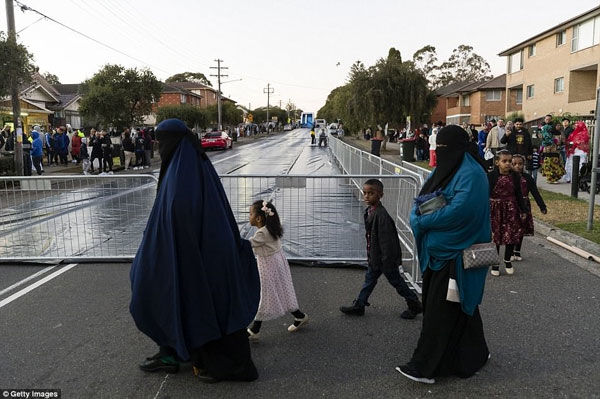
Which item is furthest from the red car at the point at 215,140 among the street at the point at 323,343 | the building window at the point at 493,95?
the street at the point at 323,343

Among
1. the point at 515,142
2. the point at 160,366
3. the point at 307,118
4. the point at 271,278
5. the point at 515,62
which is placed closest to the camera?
the point at 160,366

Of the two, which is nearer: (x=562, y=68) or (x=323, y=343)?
(x=323, y=343)

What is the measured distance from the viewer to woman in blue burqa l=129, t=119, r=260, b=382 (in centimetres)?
331

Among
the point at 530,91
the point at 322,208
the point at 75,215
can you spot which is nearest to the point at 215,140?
the point at 530,91

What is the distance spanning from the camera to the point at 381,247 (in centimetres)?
455

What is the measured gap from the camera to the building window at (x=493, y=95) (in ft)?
172

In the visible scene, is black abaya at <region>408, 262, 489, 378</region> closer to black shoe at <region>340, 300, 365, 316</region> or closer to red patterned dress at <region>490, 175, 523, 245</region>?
black shoe at <region>340, 300, 365, 316</region>

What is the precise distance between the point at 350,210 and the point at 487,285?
214 centimetres

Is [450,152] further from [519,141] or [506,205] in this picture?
[519,141]

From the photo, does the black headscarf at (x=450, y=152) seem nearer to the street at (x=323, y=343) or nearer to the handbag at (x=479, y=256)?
the handbag at (x=479, y=256)

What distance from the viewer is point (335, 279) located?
6145mm

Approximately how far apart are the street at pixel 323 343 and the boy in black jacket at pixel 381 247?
0.74ft

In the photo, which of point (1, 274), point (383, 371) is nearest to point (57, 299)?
point (1, 274)

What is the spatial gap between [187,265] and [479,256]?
1948 millimetres
